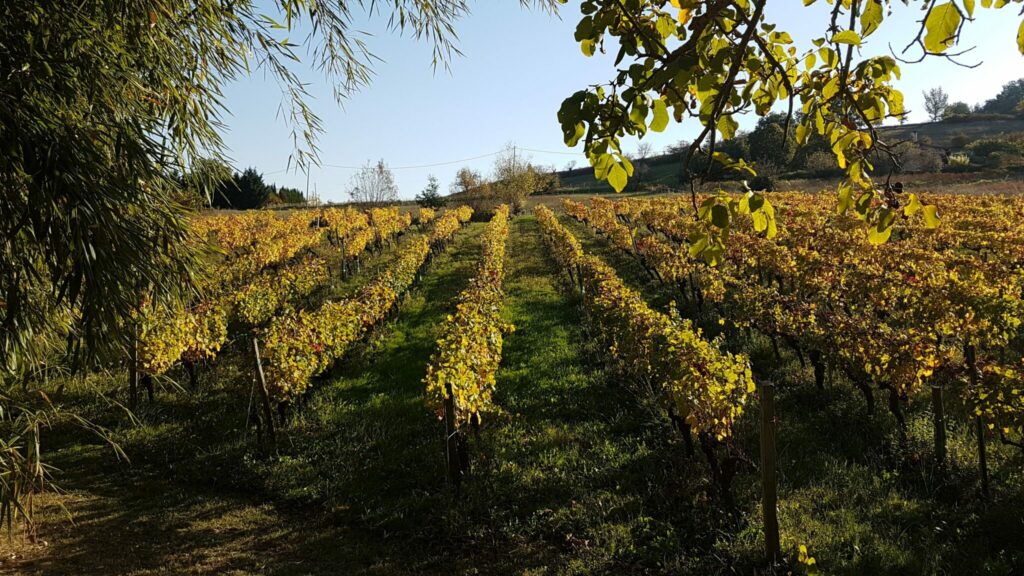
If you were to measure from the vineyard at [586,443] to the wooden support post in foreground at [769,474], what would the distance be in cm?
2

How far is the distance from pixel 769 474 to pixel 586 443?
242 centimetres

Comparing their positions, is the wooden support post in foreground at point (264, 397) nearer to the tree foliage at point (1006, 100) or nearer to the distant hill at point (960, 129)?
the distant hill at point (960, 129)

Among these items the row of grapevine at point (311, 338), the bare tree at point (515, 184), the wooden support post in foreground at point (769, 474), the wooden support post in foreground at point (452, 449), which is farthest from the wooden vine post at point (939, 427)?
the bare tree at point (515, 184)

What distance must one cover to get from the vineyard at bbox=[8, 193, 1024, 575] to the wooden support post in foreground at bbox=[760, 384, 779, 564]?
0.05 ft

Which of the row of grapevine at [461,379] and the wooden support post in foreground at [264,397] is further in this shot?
the wooden support post in foreground at [264,397]

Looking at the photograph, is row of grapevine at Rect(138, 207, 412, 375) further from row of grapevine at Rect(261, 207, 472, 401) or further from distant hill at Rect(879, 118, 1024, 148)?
distant hill at Rect(879, 118, 1024, 148)

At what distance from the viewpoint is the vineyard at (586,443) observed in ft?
14.4

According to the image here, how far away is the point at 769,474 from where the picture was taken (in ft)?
13.6

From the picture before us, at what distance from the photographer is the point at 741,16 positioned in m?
1.62

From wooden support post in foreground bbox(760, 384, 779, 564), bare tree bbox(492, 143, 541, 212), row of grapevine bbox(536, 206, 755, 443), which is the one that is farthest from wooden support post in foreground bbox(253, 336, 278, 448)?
bare tree bbox(492, 143, 541, 212)

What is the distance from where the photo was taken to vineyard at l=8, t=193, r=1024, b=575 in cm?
438

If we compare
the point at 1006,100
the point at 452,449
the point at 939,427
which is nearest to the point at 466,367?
the point at 452,449

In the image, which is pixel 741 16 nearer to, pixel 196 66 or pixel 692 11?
pixel 692 11

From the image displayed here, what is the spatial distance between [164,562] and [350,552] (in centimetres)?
169
